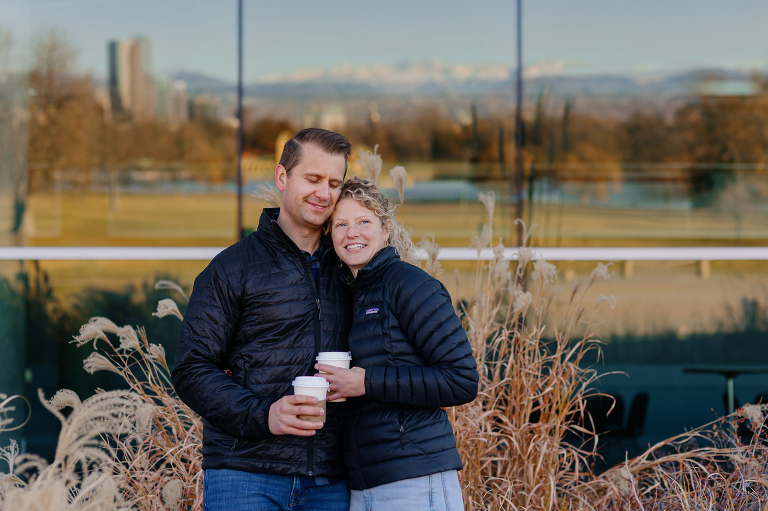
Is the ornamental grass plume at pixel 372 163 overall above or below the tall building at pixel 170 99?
below

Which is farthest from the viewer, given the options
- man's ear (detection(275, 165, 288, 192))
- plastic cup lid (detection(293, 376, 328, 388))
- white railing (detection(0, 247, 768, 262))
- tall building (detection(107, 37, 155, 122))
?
tall building (detection(107, 37, 155, 122))

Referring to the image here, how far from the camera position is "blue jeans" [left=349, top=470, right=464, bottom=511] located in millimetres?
1949

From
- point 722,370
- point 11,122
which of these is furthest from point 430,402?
point 11,122

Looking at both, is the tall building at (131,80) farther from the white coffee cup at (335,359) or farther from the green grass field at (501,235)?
the white coffee cup at (335,359)

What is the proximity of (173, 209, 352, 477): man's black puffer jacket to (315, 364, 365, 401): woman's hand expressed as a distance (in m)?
0.17

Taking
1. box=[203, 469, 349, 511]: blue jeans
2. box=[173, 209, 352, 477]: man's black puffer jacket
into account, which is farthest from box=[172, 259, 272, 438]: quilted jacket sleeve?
box=[203, 469, 349, 511]: blue jeans

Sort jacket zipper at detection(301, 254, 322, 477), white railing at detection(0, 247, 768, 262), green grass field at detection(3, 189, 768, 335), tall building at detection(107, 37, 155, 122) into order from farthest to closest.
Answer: tall building at detection(107, 37, 155, 122) → green grass field at detection(3, 189, 768, 335) → white railing at detection(0, 247, 768, 262) → jacket zipper at detection(301, 254, 322, 477)

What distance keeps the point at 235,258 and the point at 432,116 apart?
385 cm

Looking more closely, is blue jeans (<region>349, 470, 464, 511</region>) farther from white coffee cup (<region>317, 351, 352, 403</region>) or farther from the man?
white coffee cup (<region>317, 351, 352, 403</region>)

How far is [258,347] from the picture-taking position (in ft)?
6.82

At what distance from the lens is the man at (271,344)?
199 cm

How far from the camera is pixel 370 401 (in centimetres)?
204

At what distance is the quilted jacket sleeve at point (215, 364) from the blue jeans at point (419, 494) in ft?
1.23

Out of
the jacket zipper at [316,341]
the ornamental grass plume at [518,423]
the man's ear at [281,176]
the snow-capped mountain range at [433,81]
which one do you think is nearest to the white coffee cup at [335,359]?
the jacket zipper at [316,341]
